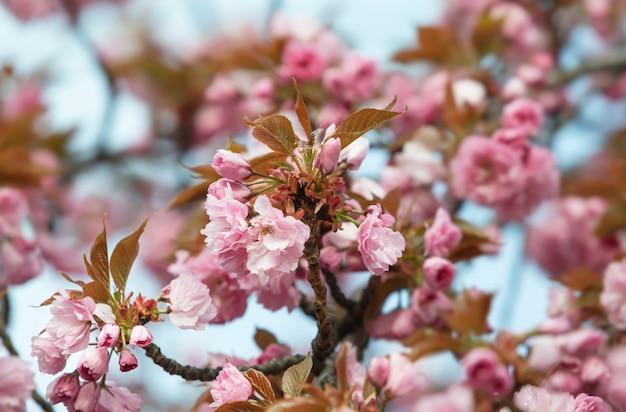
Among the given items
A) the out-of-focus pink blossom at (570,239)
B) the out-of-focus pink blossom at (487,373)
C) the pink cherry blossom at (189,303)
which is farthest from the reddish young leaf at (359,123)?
the out-of-focus pink blossom at (570,239)

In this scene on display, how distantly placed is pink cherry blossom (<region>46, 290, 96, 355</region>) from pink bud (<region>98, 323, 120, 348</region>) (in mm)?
24

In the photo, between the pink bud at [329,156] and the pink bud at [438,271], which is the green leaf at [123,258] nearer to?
the pink bud at [329,156]

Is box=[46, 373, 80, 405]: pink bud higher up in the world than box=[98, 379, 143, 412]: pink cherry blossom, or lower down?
higher up

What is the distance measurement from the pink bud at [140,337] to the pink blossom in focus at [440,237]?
0.51 meters

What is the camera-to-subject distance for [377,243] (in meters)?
1.02

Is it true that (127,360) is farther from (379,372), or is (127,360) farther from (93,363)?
(379,372)

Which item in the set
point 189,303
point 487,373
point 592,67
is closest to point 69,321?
point 189,303

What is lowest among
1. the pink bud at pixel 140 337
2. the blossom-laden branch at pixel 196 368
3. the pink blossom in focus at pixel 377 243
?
the blossom-laden branch at pixel 196 368

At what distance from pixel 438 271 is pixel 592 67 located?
1.35 m

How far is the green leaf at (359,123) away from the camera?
1.04 m

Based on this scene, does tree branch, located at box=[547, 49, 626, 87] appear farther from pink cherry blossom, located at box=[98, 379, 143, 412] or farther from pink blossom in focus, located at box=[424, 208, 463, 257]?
pink cherry blossom, located at box=[98, 379, 143, 412]

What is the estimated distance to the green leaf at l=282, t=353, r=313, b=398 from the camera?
3.28ft

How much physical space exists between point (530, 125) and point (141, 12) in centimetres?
234

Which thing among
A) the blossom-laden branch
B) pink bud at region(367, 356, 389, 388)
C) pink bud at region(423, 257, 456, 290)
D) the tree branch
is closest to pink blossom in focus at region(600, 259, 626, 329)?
pink bud at region(423, 257, 456, 290)
